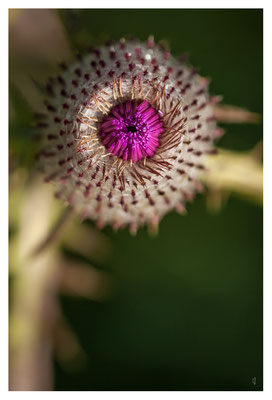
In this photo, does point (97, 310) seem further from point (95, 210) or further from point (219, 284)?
point (95, 210)

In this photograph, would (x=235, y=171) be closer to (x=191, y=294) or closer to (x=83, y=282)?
(x=191, y=294)

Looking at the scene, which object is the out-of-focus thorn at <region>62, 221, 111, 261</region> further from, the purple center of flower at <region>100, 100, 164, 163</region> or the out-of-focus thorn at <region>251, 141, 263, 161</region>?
the purple center of flower at <region>100, 100, 164, 163</region>

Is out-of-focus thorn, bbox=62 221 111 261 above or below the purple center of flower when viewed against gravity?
below

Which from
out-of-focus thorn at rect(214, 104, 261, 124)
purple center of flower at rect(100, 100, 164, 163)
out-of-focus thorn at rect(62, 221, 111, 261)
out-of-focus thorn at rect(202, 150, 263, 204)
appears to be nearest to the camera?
purple center of flower at rect(100, 100, 164, 163)

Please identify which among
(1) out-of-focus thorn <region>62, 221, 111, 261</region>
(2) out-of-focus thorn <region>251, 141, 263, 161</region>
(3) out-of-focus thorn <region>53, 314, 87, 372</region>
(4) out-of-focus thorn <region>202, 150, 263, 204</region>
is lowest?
(3) out-of-focus thorn <region>53, 314, 87, 372</region>

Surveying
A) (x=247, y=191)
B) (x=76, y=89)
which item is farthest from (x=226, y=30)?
(x=76, y=89)

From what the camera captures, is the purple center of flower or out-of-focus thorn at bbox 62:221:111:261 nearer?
the purple center of flower

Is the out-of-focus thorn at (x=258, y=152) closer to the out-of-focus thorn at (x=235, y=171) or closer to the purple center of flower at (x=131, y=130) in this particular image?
the out-of-focus thorn at (x=235, y=171)

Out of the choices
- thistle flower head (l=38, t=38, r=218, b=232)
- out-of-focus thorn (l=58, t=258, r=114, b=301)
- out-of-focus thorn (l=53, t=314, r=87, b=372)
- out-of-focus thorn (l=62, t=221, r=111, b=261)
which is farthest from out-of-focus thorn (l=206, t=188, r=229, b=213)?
out-of-focus thorn (l=53, t=314, r=87, b=372)
